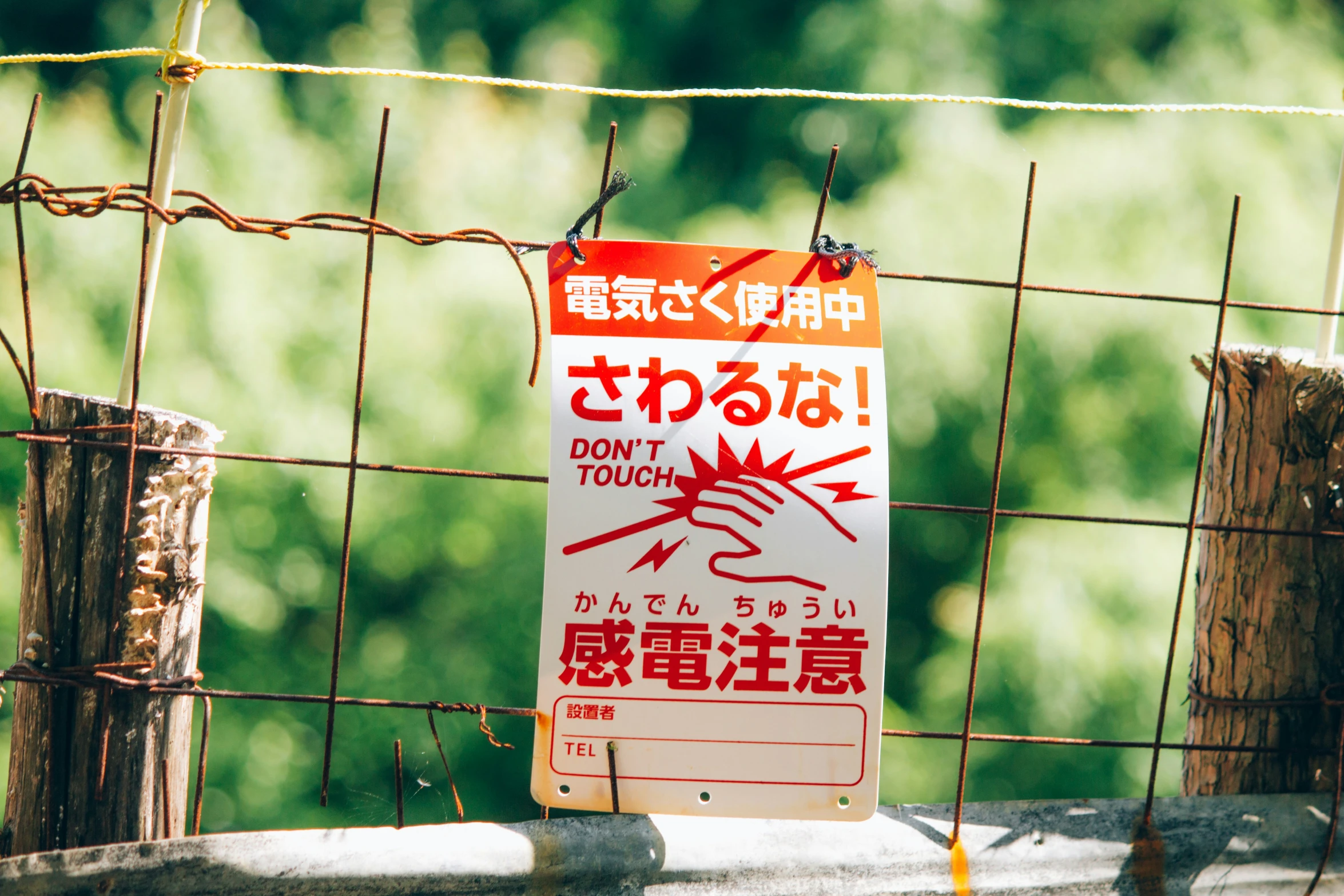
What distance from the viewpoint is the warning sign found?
3.25ft

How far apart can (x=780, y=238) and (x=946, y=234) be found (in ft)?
1.96

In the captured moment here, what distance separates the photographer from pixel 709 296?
1.04m

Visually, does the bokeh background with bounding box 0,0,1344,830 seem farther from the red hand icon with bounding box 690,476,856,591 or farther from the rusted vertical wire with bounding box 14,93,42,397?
the rusted vertical wire with bounding box 14,93,42,397

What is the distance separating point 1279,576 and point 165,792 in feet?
4.09

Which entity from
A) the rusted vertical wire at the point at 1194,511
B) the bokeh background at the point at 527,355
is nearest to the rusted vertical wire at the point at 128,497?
the rusted vertical wire at the point at 1194,511

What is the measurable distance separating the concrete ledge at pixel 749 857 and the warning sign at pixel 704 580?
0.05 m

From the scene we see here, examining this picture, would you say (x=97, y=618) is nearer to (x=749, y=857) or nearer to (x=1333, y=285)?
(x=749, y=857)

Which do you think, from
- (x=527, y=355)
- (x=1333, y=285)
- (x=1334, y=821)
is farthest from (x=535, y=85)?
(x=527, y=355)

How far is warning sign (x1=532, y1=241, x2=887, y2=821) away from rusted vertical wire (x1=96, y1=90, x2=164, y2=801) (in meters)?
0.39

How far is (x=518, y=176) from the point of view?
3953mm

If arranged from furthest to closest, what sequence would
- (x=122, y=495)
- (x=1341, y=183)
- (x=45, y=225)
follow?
(x=45, y=225), (x=1341, y=183), (x=122, y=495)

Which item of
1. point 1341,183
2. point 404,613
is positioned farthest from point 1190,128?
point 404,613

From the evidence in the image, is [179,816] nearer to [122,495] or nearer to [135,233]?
Answer: [122,495]

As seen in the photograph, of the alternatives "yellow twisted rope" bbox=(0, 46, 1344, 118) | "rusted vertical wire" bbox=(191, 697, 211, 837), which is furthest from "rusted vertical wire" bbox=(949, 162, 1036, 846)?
"rusted vertical wire" bbox=(191, 697, 211, 837)
